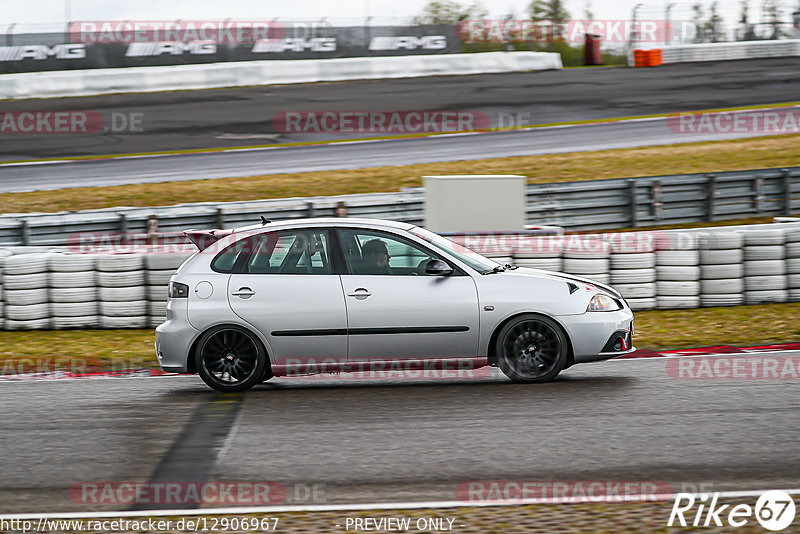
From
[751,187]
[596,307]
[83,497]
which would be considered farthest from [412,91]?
[83,497]

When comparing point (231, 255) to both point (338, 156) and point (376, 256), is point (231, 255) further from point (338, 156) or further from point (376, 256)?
point (338, 156)

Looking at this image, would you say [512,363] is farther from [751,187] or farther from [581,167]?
[581,167]

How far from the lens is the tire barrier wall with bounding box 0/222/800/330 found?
11852 millimetres

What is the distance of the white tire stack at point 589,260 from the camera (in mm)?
11812

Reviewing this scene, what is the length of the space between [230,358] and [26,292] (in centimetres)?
467

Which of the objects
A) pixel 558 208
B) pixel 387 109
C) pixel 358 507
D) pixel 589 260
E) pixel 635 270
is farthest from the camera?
pixel 387 109

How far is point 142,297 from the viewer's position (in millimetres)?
11977

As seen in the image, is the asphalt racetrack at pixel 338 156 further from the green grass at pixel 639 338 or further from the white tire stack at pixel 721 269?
the white tire stack at pixel 721 269

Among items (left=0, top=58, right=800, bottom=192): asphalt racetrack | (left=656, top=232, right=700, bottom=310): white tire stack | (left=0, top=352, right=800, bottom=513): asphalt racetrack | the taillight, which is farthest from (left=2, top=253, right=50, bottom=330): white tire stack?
(left=0, top=58, right=800, bottom=192): asphalt racetrack

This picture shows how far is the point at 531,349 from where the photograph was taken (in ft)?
27.1

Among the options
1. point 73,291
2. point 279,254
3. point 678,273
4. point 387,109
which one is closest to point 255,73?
point 387,109

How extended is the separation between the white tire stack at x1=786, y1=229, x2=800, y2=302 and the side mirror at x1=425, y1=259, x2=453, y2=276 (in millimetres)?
5477

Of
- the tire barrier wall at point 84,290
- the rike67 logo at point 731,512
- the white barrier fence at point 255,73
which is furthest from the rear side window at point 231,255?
the white barrier fence at point 255,73

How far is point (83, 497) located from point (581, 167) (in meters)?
17.1
